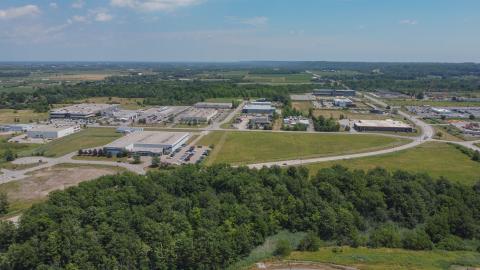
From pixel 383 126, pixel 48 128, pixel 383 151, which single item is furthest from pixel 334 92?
pixel 48 128

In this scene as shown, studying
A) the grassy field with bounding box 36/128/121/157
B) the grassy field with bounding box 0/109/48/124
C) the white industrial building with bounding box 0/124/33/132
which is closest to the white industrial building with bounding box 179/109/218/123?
the grassy field with bounding box 36/128/121/157

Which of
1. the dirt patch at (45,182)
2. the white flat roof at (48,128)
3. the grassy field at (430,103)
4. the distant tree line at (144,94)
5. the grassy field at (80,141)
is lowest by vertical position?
the dirt patch at (45,182)

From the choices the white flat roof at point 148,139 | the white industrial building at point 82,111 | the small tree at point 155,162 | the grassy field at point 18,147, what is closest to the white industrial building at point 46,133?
the grassy field at point 18,147

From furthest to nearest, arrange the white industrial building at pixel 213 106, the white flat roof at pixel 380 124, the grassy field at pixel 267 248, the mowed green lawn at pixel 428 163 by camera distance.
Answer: the white industrial building at pixel 213 106, the white flat roof at pixel 380 124, the mowed green lawn at pixel 428 163, the grassy field at pixel 267 248

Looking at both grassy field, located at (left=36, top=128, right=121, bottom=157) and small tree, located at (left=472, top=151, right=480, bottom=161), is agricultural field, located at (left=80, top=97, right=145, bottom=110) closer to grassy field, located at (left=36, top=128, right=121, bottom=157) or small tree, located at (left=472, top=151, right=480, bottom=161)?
grassy field, located at (left=36, top=128, right=121, bottom=157)

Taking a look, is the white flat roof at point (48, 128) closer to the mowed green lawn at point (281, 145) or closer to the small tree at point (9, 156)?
the small tree at point (9, 156)

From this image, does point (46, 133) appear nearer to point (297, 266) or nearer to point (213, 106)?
point (213, 106)
